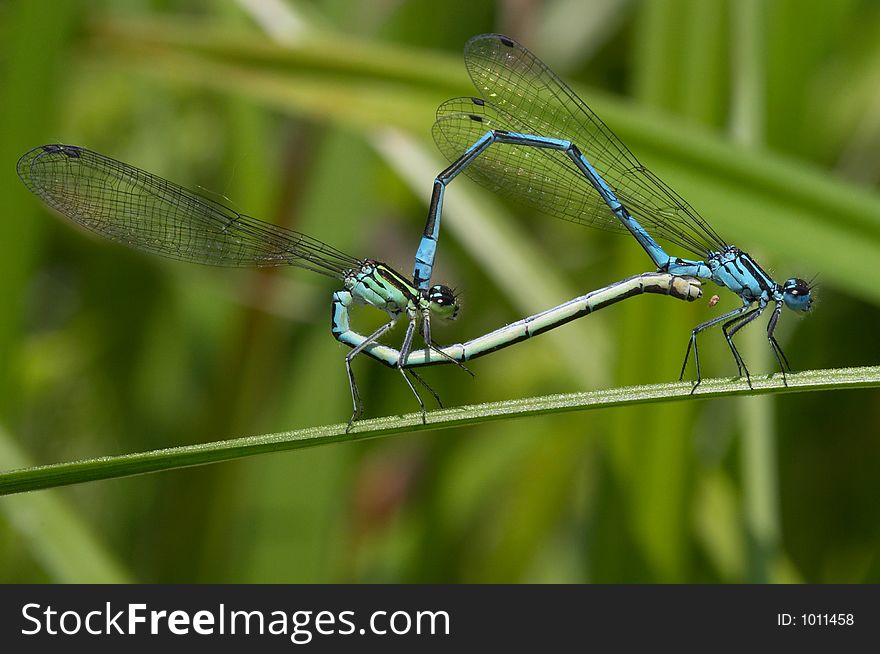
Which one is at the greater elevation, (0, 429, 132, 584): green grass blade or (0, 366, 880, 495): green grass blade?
(0, 429, 132, 584): green grass blade

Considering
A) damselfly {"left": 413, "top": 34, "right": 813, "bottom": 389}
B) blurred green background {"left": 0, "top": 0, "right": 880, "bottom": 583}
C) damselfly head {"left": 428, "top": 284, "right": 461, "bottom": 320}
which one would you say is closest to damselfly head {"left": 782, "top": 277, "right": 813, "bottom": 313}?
damselfly {"left": 413, "top": 34, "right": 813, "bottom": 389}

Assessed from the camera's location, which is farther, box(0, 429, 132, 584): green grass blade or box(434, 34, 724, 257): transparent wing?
box(434, 34, 724, 257): transparent wing

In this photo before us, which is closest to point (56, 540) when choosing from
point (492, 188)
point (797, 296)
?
point (492, 188)

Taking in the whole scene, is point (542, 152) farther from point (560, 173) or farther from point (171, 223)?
point (171, 223)

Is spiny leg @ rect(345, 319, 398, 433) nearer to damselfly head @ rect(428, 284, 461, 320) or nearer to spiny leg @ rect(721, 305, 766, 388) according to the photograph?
damselfly head @ rect(428, 284, 461, 320)

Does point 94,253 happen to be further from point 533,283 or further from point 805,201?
point 805,201

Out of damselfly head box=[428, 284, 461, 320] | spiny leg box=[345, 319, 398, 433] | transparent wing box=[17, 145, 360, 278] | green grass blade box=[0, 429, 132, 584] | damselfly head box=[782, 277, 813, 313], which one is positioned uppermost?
transparent wing box=[17, 145, 360, 278]

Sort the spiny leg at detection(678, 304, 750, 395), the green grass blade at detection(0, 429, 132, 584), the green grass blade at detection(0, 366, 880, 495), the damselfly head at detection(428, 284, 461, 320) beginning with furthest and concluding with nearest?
the damselfly head at detection(428, 284, 461, 320) < the green grass blade at detection(0, 429, 132, 584) < the spiny leg at detection(678, 304, 750, 395) < the green grass blade at detection(0, 366, 880, 495)

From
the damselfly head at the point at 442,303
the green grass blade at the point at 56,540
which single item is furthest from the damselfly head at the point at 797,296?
the green grass blade at the point at 56,540
